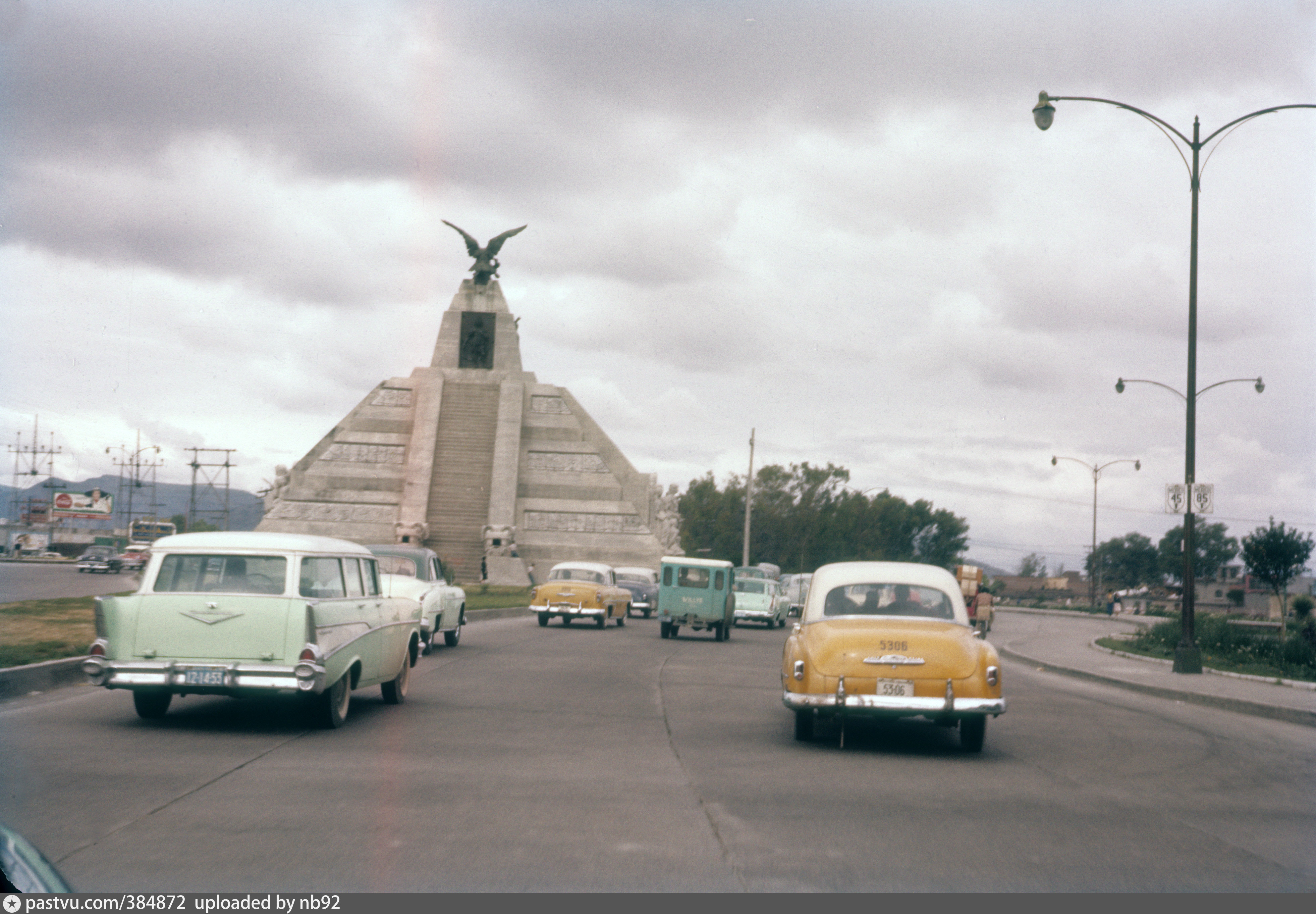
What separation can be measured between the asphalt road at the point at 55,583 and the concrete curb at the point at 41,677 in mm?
8070

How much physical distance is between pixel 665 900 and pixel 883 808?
2.75 m

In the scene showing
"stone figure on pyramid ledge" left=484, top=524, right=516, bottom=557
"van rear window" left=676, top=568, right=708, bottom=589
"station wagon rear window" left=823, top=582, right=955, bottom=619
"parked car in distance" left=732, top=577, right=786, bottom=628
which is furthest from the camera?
"stone figure on pyramid ledge" left=484, top=524, right=516, bottom=557

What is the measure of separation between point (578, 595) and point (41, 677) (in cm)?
A: 1669

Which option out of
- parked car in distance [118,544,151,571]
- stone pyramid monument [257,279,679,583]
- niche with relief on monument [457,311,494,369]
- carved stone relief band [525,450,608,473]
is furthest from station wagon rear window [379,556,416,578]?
niche with relief on monument [457,311,494,369]

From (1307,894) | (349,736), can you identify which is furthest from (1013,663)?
(1307,894)

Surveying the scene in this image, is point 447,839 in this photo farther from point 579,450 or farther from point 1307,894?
point 579,450

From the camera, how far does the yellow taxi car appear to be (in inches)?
382

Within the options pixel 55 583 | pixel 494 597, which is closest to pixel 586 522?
pixel 494 597

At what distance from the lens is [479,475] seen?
6109cm

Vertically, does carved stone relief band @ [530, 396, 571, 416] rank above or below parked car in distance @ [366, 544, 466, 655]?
above

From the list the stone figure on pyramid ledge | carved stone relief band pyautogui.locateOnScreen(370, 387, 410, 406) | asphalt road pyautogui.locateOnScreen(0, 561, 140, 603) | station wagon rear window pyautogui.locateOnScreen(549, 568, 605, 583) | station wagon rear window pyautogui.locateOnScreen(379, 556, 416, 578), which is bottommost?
asphalt road pyautogui.locateOnScreen(0, 561, 140, 603)

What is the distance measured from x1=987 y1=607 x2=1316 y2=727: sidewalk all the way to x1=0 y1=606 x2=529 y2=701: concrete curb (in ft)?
44.9

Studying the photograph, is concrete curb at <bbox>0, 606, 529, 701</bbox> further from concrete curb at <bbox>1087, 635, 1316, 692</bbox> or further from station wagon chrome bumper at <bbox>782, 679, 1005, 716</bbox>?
concrete curb at <bbox>1087, 635, 1316, 692</bbox>

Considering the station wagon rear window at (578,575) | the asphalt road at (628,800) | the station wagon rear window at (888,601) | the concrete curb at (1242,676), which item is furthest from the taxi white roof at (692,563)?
the station wagon rear window at (888,601)
